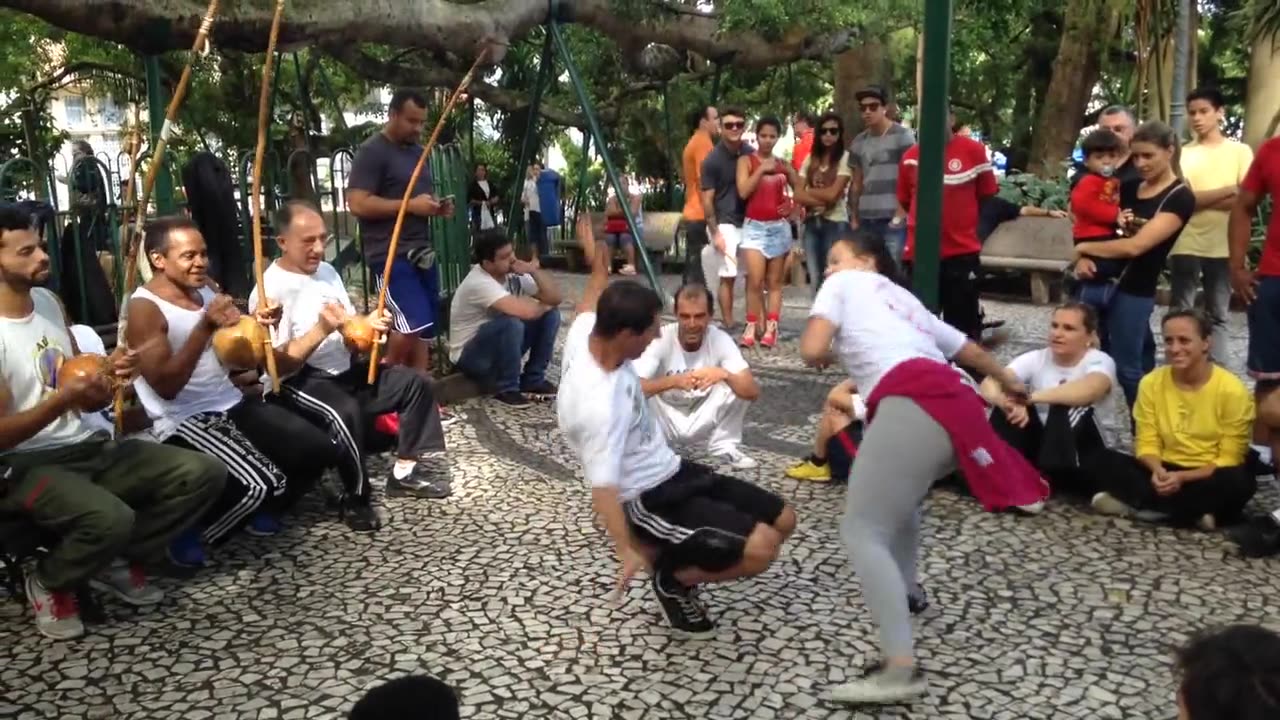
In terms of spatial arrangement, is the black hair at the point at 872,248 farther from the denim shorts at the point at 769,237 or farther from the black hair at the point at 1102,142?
the denim shorts at the point at 769,237

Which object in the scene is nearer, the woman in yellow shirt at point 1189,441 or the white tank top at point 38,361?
the white tank top at point 38,361

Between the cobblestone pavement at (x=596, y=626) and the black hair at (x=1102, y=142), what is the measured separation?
171 cm

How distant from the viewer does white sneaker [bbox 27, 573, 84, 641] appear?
3582 millimetres

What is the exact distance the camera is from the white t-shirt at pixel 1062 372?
4.75m

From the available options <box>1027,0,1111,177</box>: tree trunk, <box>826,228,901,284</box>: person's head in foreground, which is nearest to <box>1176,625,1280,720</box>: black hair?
<box>826,228,901,284</box>: person's head in foreground

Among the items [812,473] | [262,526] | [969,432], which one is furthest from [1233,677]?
[262,526]

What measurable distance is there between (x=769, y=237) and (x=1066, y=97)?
7.47 m

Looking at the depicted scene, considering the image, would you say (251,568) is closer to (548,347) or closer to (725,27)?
(548,347)

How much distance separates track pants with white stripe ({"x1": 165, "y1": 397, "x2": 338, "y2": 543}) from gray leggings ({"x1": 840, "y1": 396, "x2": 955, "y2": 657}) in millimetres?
2172

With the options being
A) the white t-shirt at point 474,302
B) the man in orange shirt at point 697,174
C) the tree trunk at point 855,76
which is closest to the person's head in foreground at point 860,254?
the white t-shirt at point 474,302

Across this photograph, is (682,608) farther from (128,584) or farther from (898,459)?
(128,584)

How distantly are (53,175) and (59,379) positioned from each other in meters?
2.55

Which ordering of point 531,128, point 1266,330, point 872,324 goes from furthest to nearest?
point 531,128, point 1266,330, point 872,324

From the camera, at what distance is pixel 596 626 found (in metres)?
3.64
